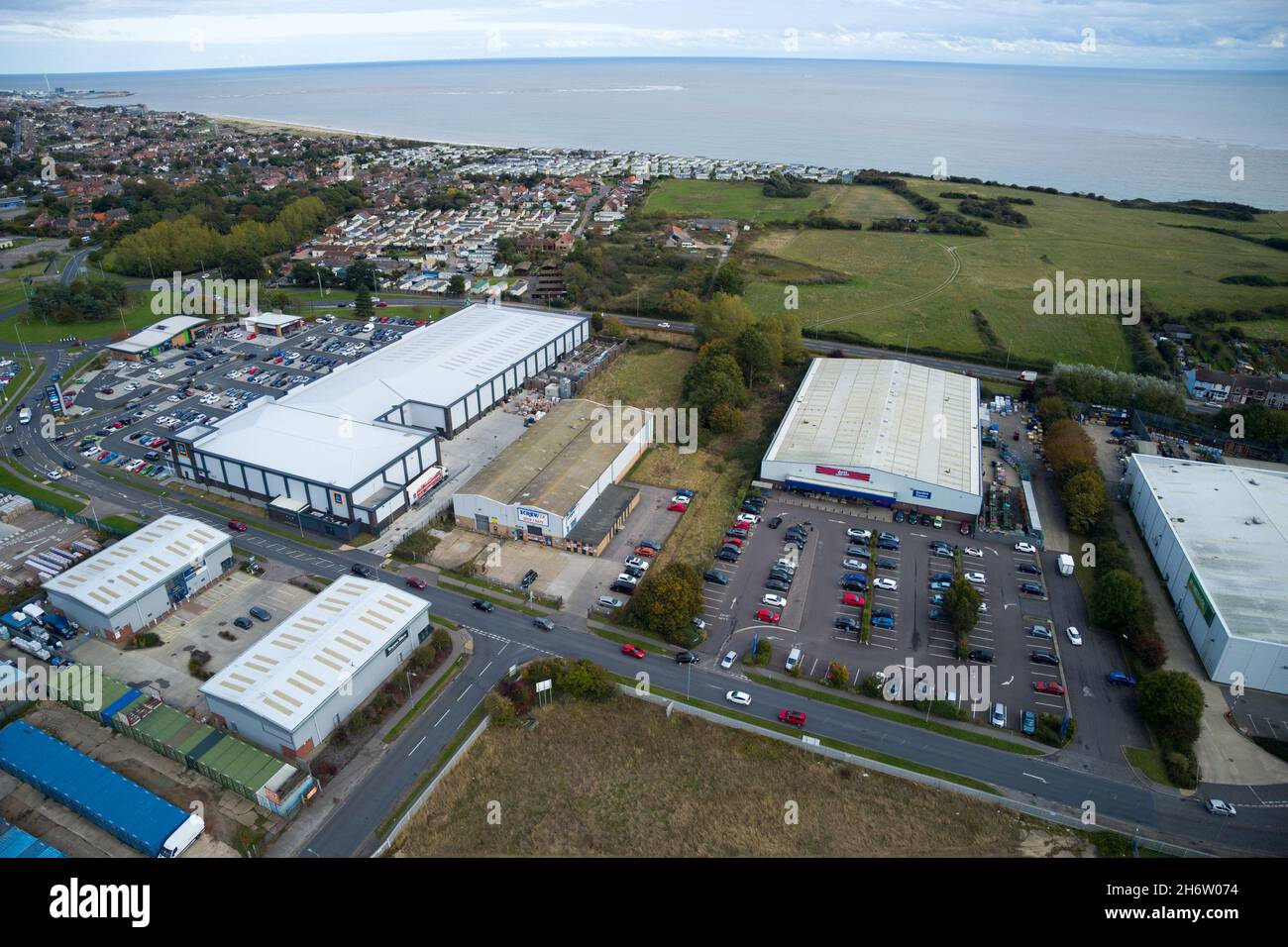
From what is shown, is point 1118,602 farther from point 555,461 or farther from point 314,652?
point 314,652

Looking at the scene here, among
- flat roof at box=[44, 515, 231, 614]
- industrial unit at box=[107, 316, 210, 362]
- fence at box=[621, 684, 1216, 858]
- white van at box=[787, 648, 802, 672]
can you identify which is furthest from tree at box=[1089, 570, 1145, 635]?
industrial unit at box=[107, 316, 210, 362]

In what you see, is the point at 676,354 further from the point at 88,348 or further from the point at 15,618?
the point at 88,348

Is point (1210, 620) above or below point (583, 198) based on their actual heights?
below

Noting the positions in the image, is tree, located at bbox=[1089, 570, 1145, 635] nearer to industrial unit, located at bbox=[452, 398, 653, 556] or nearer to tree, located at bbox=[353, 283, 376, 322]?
industrial unit, located at bbox=[452, 398, 653, 556]

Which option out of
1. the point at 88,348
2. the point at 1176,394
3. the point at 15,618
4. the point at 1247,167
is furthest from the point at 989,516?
the point at 1247,167

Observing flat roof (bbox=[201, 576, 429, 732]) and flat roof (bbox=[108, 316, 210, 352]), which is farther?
flat roof (bbox=[108, 316, 210, 352])

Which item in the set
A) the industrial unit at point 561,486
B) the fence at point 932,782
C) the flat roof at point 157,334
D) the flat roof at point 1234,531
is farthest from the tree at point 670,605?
the flat roof at point 157,334
